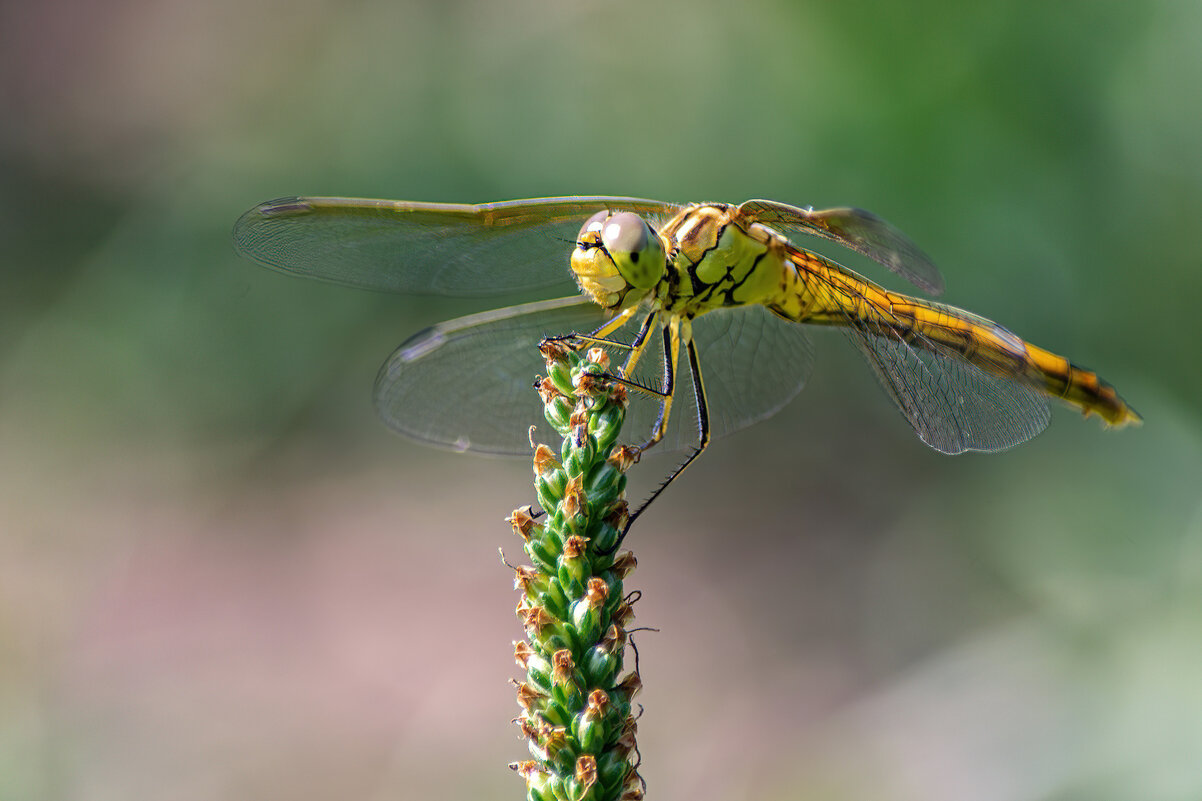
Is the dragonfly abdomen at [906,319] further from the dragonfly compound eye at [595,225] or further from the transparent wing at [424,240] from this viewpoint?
the dragonfly compound eye at [595,225]

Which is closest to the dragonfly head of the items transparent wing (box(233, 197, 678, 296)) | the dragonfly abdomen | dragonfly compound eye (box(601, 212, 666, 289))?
dragonfly compound eye (box(601, 212, 666, 289))

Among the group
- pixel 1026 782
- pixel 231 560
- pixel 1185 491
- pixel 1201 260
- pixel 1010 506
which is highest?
pixel 1201 260

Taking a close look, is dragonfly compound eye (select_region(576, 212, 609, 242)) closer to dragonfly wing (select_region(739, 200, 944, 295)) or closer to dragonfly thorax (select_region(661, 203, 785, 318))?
dragonfly thorax (select_region(661, 203, 785, 318))

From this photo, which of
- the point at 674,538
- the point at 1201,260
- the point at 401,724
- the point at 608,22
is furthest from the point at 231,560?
the point at 1201,260

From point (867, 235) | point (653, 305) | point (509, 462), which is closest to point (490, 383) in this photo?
point (653, 305)

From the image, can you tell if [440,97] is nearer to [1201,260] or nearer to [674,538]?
[674,538]

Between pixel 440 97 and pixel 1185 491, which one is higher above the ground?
pixel 440 97
